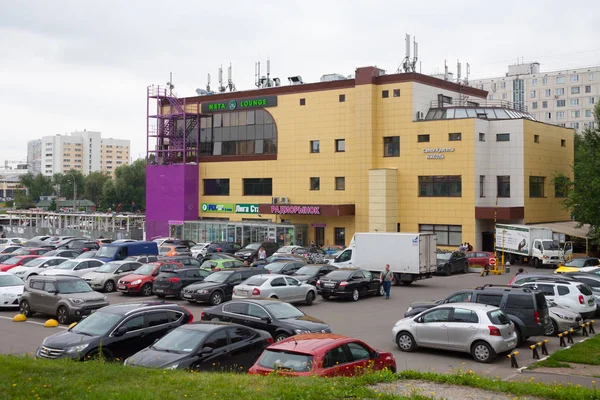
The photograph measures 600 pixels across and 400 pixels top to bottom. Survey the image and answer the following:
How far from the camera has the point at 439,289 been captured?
31.6 metres

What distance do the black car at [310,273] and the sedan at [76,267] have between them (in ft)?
33.9

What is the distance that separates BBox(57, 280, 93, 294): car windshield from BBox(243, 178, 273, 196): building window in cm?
3739

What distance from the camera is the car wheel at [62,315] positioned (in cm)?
2066

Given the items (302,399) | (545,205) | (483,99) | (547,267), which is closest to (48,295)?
(302,399)

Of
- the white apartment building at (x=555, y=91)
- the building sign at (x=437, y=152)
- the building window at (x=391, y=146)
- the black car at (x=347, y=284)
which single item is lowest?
the black car at (x=347, y=284)

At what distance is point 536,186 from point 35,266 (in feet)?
128

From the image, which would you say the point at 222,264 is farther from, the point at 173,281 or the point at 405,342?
the point at 405,342

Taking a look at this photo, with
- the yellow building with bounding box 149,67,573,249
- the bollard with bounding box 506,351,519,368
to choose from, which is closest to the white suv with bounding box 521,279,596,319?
the bollard with bounding box 506,351,519,368

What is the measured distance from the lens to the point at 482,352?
1535 cm

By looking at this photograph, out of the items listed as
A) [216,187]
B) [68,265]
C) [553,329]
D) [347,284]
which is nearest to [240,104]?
[216,187]

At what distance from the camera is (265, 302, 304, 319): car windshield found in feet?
55.0

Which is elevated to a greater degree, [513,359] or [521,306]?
[521,306]

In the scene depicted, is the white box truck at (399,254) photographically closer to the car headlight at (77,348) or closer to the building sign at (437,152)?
the building sign at (437,152)

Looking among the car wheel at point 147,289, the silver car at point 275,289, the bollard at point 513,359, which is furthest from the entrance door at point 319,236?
the bollard at point 513,359
